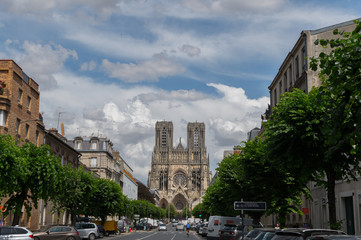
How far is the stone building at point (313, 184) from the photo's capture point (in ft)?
95.6

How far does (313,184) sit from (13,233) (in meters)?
24.8

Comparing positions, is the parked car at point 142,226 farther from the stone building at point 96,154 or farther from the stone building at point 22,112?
the stone building at point 22,112

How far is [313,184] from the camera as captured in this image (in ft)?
124

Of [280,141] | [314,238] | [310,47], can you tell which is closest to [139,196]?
[310,47]

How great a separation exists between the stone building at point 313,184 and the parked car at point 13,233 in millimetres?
17685

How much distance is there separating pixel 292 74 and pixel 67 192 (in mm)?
24090

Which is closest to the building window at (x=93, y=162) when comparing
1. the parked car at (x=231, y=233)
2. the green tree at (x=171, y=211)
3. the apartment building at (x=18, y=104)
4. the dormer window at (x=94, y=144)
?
the dormer window at (x=94, y=144)

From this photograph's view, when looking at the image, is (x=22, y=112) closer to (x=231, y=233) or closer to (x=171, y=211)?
(x=231, y=233)

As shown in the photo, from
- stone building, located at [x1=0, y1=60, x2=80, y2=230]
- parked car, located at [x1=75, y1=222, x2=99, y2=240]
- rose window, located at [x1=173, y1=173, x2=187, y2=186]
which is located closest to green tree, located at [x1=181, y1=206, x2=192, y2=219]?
rose window, located at [x1=173, y1=173, x2=187, y2=186]

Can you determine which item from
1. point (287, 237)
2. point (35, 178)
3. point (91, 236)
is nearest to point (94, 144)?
point (91, 236)

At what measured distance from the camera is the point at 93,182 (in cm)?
4662

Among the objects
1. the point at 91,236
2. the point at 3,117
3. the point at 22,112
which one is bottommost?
the point at 91,236

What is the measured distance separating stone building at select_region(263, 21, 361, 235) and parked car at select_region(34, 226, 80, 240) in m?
17.4

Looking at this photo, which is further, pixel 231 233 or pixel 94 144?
pixel 94 144
